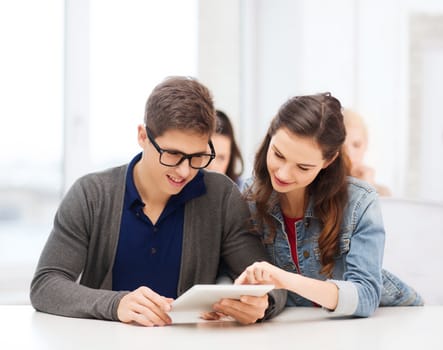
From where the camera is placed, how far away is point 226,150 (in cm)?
358

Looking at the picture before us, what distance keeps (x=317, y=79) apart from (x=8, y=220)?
2.37 m

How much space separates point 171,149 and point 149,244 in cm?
32

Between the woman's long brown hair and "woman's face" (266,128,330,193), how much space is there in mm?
21

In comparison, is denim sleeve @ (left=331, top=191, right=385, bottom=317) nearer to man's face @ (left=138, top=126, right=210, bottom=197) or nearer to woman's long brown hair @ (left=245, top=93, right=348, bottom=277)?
woman's long brown hair @ (left=245, top=93, right=348, bottom=277)

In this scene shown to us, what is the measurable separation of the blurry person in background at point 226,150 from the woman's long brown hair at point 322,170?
1.38 meters

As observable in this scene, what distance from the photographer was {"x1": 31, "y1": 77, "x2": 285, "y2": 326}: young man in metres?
1.86

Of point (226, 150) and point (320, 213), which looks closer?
point (320, 213)

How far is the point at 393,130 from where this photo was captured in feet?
16.9

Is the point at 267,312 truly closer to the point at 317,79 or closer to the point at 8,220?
the point at 8,220

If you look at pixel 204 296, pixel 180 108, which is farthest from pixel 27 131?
pixel 204 296

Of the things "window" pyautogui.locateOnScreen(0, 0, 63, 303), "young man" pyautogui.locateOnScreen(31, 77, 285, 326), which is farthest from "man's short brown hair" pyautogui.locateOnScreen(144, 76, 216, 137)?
"window" pyautogui.locateOnScreen(0, 0, 63, 303)

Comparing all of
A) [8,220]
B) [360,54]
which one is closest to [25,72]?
[8,220]

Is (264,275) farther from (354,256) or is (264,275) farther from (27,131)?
(27,131)

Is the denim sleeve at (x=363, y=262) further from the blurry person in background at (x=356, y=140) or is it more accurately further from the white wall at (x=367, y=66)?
the white wall at (x=367, y=66)
